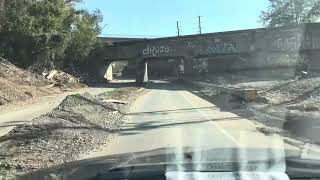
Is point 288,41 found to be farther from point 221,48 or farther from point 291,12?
point 291,12

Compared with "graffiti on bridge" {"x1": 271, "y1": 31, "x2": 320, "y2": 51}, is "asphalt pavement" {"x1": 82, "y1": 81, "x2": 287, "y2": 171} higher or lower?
lower

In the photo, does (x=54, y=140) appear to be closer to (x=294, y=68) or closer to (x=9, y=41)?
(x=9, y=41)

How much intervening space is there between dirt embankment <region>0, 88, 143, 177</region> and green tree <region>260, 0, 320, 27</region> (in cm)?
8728

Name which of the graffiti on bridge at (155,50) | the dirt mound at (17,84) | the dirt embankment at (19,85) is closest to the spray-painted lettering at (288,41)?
the graffiti on bridge at (155,50)

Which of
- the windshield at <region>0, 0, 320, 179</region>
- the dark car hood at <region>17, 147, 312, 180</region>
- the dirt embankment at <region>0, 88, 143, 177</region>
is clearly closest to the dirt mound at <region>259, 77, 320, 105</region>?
the windshield at <region>0, 0, 320, 179</region>

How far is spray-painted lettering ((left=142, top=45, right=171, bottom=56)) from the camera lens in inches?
3469

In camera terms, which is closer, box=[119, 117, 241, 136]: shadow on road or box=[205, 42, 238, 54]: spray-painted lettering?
box=[119, 117, 241, 136]: shadow on road

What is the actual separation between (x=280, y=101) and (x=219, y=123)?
41.7 ft

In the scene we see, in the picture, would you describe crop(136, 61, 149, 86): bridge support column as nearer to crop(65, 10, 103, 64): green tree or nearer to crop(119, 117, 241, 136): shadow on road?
crop(65, 10, 103, 64): green tree

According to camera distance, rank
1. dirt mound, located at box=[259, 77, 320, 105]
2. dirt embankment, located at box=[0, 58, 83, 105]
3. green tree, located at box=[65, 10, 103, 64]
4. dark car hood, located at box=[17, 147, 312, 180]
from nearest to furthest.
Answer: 1. dark car hood, located at box=[17, 147, 312, 180]
2. dirt mound, located at box=[259, 77, 320, 105]
3. dirt embankment, located at box=[0, 58, 83, 105]
4. green tree, located at box=[65, 10, 103, 64]

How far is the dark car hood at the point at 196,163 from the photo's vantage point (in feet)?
12.7

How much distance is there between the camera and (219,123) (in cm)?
2248

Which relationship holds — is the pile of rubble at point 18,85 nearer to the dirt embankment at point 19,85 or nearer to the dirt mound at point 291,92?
the dirt embankment at point 19,85

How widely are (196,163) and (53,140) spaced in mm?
12099
